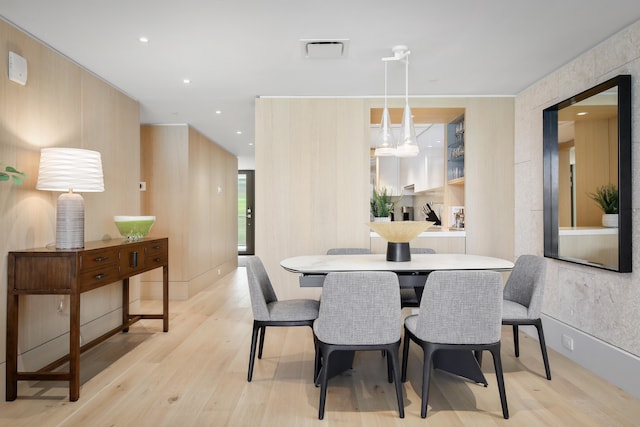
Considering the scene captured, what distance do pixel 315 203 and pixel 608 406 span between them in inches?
111

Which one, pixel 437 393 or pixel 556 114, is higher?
pixel 556 114

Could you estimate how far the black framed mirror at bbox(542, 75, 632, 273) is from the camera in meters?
2.63

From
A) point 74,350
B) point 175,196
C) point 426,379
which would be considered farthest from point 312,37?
point 175,196

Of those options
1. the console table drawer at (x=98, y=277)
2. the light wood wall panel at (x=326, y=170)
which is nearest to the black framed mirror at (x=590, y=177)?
the light wood wall panel at (x=326, y=170)

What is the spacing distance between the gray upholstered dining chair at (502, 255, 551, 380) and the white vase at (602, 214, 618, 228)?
0.49 m

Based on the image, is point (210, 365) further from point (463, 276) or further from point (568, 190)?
point (568, 190)

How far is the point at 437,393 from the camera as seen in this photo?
2.57 m

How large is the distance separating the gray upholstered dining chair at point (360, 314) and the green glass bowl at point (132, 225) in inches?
84.8

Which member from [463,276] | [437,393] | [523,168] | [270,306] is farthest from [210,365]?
[523,168]

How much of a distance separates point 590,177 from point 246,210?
815cm

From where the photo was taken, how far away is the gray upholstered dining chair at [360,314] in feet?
7.18

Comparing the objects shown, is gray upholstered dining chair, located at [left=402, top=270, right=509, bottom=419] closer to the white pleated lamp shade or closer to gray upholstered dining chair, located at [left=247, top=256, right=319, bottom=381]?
gray upholstered dining chair, located at [left=247, top=256, right=319, bottom=381]

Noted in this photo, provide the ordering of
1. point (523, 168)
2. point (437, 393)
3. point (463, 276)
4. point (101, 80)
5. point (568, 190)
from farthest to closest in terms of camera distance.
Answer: point (523, 168) < point (101, 80) < point (568, 190) < point (437, 393) < point (463, 276)

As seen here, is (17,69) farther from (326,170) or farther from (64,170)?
(326,170)
